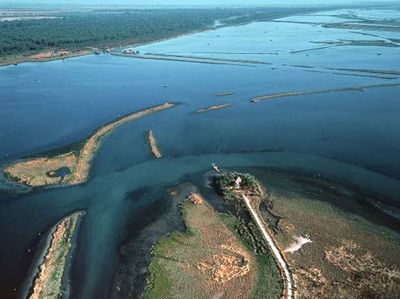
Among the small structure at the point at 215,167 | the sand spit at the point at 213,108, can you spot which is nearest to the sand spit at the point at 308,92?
the sand spit at the point at 213,108

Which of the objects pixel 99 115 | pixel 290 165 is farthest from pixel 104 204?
pixel 99 115

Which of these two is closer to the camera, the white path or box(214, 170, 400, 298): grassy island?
the white path

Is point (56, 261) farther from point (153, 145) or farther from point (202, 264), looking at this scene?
point (153, 145)

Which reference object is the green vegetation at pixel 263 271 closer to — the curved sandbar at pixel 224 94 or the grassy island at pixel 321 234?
the grassy island at pixel 321 234

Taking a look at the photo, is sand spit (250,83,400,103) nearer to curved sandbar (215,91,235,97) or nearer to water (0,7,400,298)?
water (0,7,400,298)

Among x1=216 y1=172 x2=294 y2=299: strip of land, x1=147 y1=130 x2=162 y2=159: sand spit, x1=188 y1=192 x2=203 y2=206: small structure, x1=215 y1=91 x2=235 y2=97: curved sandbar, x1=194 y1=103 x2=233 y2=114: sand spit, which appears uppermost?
x1=216 y1=172 x2=294 y2=299: strip of land

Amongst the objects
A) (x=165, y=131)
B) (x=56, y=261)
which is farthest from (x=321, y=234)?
(x=165, y=131)

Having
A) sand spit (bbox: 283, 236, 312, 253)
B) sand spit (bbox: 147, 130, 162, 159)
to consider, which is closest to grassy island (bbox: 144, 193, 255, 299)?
sand spit (bbox: 283, 236, 312, 253)

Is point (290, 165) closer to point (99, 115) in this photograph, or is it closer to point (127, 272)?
point (127, 272)
